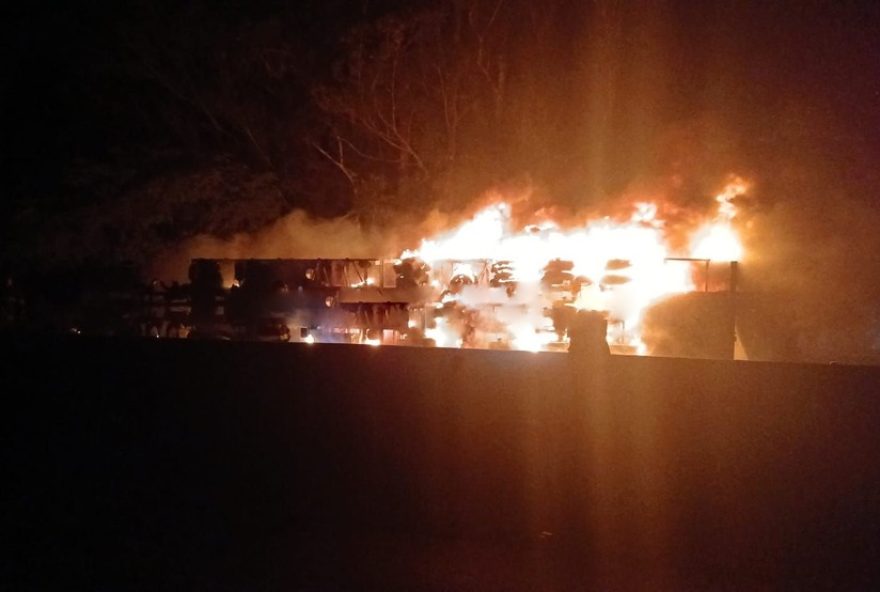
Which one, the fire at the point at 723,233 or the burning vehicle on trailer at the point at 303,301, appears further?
the fire at the point at 723,233

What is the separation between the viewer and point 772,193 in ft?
45.2

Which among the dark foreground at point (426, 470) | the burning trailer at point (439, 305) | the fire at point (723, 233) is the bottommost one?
the dark foreground at point (426, 470)

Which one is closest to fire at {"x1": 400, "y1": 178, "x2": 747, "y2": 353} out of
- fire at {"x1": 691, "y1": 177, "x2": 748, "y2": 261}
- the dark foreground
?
fire at {"x1": 691, "y1": 177, "x2": 748, "y2": 261}

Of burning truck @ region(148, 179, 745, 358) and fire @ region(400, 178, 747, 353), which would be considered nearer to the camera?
burning truck @ region(148, 179, 745, 358)

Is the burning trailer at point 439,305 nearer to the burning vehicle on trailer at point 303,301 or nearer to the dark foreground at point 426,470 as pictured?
the burning vehicle on trailer at point 303,301

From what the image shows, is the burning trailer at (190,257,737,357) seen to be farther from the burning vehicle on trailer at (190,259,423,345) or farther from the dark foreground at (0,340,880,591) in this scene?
the dark foreground at (0,340,880,591)

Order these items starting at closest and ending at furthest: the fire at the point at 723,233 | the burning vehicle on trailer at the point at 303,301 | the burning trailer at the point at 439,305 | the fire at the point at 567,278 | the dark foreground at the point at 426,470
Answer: the dark foreground at the point at 426,470
the burning vehicle on trailer at the point at 303,301
the burning trailer at the point at 439,305
the fire at the point at 567,278
the fire at the point at 723,233

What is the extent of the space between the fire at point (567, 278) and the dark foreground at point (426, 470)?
563cm

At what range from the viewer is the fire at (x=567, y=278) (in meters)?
12.5

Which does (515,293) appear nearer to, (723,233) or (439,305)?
(439,305)

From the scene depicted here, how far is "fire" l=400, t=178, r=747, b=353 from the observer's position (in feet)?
41.1

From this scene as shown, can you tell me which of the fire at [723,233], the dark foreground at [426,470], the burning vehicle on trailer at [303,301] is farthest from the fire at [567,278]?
the dark foreground at [426,470]

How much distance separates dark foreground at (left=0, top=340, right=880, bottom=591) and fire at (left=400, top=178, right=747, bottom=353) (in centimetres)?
A: 563

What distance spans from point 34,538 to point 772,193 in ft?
39.8
